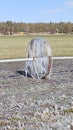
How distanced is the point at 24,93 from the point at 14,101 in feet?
6.02

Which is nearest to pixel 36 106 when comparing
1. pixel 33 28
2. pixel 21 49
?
pixel 21 49

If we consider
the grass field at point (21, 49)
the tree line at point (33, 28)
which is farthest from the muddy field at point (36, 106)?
the tree line at point (33, 28)

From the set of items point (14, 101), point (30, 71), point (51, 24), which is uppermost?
point (14, 101)

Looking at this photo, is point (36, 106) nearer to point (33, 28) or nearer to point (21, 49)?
point (21, 49)

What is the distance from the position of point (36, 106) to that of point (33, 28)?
15567cm

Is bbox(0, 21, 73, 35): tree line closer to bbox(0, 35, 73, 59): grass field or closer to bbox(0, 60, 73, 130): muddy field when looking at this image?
bbox(0, 35, 73, 59): grass field

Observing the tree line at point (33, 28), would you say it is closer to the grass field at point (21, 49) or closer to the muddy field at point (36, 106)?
the grass field at point (21, 49)

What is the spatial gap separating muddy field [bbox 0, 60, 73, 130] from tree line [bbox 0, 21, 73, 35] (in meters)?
143

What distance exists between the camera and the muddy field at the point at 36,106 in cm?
795

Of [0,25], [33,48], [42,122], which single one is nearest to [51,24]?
[0,25]

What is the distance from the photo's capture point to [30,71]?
1875 cm

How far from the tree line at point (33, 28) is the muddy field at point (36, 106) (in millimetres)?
142863

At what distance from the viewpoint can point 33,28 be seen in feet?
541

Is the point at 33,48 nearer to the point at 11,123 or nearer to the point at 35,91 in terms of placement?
the point at 35,91
